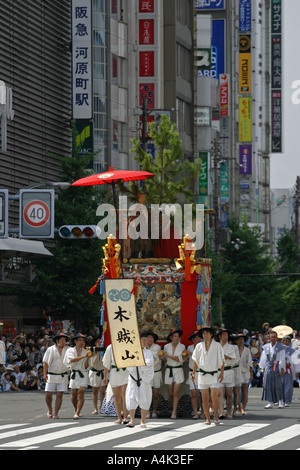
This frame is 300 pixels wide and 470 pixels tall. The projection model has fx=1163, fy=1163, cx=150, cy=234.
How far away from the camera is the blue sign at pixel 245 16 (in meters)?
96.2

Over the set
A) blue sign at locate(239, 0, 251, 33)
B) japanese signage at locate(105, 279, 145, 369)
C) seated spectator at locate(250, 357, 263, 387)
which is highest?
blue sign at locate(239, 0, 251, 33)

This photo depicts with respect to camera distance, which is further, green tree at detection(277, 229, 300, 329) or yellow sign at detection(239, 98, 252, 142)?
yellow sign at detection(239, 98, 252, 142)

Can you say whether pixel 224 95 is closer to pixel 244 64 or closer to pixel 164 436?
pixel 244 64

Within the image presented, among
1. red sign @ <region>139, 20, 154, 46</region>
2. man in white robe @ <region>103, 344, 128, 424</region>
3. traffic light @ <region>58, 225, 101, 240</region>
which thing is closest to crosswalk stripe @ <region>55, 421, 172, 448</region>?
man in white robe @ <region>103, 344, 128, 424</region>

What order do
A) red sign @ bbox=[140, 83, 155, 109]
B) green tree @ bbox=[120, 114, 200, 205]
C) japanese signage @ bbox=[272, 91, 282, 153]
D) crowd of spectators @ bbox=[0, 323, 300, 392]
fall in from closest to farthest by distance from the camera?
crowd of spectators @ bbox=[0, 323, 300, 392] → green tree @ bbox=[120, 114, 200, 205] → red sign @ bbox=[140, 83, 155, 109] → japanese signage @ bbox=[272, 91, 282, 153]

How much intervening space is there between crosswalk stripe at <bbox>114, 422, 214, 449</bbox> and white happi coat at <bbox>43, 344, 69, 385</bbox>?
291 cm

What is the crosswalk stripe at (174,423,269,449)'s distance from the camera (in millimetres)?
15867

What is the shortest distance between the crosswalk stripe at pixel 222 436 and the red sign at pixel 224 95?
64709mm

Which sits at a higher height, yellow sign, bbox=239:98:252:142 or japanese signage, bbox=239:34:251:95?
japanese signage, bbox=239:34:251:95

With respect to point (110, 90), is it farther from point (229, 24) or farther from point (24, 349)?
point (229, 24)

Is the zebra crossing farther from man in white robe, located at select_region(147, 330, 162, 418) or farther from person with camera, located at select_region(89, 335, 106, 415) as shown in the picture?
person with camera, located at select_region(89, 335, 106, 415)

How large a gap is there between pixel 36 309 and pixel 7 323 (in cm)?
325

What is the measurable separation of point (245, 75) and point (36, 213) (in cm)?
6603
